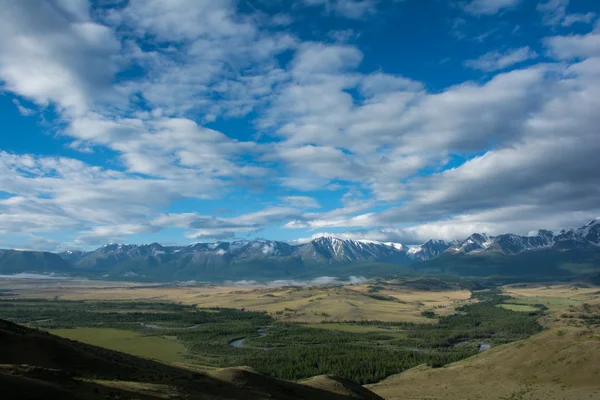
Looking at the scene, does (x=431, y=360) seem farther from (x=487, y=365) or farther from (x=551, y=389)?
(x=551, y=389)

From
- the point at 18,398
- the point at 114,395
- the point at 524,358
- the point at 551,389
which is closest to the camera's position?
the point at 18,398

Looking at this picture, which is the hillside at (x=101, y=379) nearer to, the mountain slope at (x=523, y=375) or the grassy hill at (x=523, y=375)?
the mountain slope at (x=523, y=375)

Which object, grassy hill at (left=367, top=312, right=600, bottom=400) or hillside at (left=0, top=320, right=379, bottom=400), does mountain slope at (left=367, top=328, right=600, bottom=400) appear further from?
hillside at (left=0, top=320, right=379, bottom=400)

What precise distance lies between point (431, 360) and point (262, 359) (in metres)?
73.4

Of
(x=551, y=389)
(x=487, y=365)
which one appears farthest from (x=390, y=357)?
(x=551, y=389)

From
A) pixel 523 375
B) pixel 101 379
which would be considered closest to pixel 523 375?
pixel 523 375

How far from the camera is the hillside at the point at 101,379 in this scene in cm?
3867

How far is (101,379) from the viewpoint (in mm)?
52219

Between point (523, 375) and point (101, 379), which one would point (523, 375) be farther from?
point (101, 379)

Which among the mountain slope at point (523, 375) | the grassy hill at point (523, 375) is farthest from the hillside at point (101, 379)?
the grassy hill at point (523, 375)

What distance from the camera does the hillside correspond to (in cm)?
3867

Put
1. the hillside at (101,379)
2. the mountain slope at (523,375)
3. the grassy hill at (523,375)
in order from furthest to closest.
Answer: the mountain slope at (523,375) → the grassy hill at (523,375) → the hillside at (101,379)

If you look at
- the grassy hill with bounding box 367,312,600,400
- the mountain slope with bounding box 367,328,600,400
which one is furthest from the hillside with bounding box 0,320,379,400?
the grassy hill with bounding box 367,312,600,400

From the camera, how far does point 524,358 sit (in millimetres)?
105938
